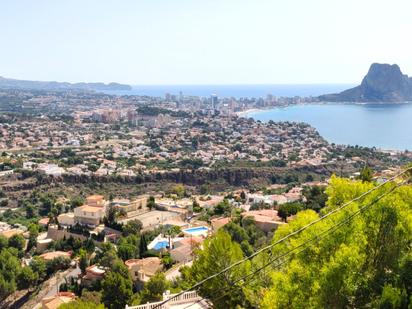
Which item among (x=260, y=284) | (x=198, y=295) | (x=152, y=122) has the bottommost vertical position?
(x=152, y=122)

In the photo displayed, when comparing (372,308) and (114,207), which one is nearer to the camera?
(372,308)

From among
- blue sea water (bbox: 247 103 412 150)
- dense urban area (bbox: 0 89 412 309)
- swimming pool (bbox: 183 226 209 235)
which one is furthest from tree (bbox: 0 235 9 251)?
blue sea water (bbox: 247 103 412 150)

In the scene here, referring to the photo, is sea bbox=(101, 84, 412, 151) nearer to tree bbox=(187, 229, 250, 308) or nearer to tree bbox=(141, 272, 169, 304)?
tree bbox=(141, 272, 169, 304)

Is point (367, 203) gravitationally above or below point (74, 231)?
above

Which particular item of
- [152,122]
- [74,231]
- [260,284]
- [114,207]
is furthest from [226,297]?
[152,122]

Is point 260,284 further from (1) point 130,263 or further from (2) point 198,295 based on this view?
(1) point 130,263

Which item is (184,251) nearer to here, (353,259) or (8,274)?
(8,274)

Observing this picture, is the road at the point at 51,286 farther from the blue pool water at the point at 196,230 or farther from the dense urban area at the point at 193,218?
the blue pool water at the point at 196,230
